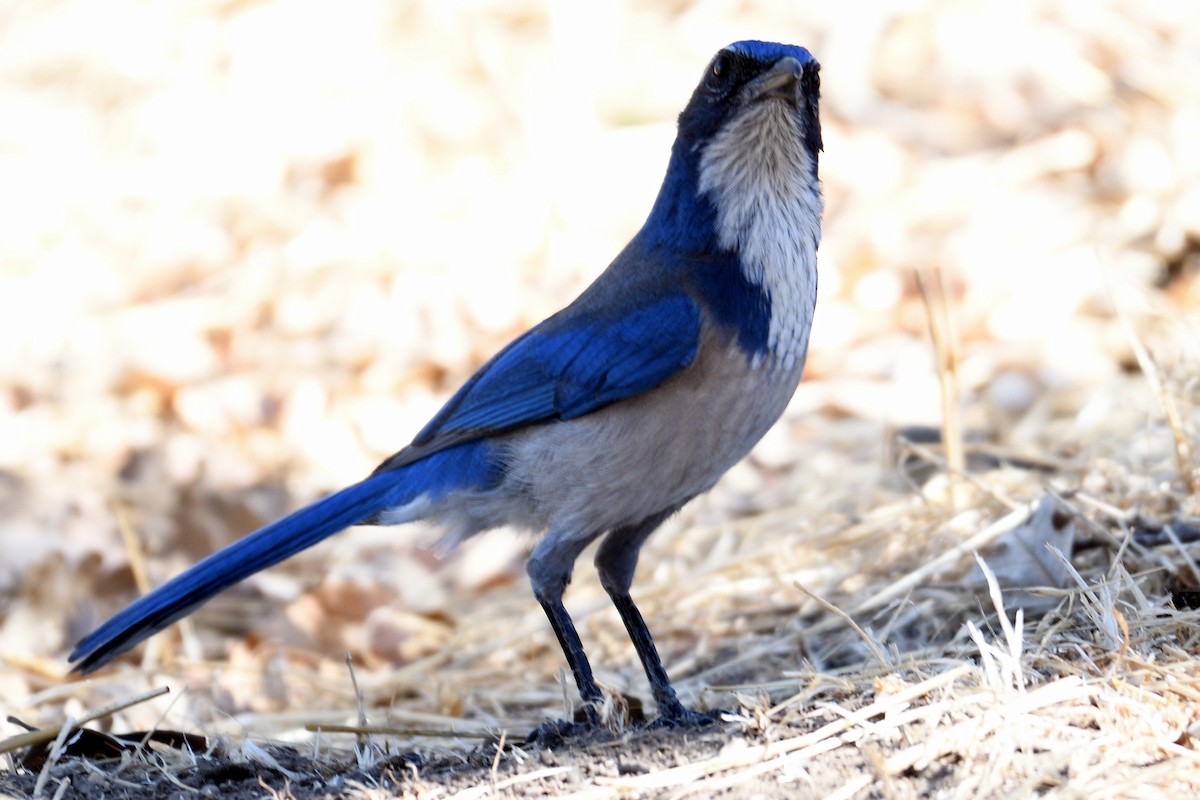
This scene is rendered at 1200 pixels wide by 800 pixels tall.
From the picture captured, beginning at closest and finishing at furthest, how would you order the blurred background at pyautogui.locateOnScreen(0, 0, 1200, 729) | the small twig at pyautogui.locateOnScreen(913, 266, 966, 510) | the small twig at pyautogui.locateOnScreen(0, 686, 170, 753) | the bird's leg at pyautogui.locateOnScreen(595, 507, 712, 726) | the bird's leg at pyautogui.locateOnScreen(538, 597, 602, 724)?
the small twig at pyautogui.locateOnScreen(0, 686, 170, 753), the bird's leg at pyautogui.locateOnScreen(538, 597, 602, 724), the bird's leg at pyautogui.locateOnScreen(595, 507, 712, 726), the small twig at pyautogui.locateOnScreen(913, 266, 966, 510), the blurred background at pyautogui.locateOnScreen(0, 0, 1200, 729)

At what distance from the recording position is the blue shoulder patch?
3648 mm

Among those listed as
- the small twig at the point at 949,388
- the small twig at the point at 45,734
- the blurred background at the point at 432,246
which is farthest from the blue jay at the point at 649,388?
the blurred background at the point at 432,246

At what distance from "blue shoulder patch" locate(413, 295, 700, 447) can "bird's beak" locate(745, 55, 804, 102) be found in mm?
560

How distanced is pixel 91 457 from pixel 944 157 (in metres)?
5.20

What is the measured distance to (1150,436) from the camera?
4.64m

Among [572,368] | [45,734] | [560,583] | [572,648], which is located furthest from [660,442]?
[45,734]

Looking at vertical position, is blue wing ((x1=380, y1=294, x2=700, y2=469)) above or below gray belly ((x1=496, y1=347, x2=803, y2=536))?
above

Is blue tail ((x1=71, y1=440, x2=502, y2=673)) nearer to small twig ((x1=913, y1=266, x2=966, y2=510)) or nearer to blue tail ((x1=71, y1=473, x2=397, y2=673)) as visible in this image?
blue tail ((x1=71, y1=473, x2=397, y2=673))

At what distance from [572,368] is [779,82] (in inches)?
35.8

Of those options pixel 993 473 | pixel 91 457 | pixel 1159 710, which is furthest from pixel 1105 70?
pixel 1159 710

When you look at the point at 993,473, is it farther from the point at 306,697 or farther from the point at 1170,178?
the point at 1170,178

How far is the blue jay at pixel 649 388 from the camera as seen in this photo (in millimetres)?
3633

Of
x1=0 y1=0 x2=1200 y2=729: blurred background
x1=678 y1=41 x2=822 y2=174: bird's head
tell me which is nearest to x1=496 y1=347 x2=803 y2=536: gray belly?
x1=678 y1=41 x2=822 y2=174: bird's head

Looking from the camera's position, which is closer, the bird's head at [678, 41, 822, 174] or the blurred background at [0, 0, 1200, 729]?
the bird's head at [678, 41, 822, 174]
